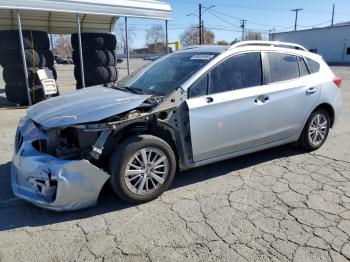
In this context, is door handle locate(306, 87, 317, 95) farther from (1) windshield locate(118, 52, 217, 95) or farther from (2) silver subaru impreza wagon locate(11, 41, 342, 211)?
(1) windshield locate(118, 52, 217, 95)

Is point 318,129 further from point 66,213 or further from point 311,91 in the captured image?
point 66,213

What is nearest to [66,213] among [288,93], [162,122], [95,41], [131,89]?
[162,122]

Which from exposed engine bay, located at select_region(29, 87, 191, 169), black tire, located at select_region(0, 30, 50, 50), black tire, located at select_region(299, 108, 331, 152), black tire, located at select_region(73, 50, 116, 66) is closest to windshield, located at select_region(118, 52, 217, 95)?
exposed engine bay, located at select_region(29, 87, 191, 169)

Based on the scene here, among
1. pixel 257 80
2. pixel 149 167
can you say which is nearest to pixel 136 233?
pixel 149 167

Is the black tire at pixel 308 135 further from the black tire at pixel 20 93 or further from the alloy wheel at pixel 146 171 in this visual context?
the black tire at pixel 20 93

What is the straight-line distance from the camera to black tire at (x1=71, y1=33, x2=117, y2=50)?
11078 mm

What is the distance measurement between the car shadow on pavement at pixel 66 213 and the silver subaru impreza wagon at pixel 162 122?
16 centimetres

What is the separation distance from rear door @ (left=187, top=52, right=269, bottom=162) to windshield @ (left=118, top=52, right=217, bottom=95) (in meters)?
0.23

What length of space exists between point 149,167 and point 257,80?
187 cm

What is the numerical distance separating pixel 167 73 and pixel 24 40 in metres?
7.24

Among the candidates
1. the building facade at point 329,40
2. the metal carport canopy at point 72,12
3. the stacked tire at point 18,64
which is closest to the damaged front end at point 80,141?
the metal carport canopy at point 72,12

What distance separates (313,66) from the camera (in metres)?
4.88

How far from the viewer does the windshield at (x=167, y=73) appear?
3.80 meters

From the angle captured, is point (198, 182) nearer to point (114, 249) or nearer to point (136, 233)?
point (136, 233)
